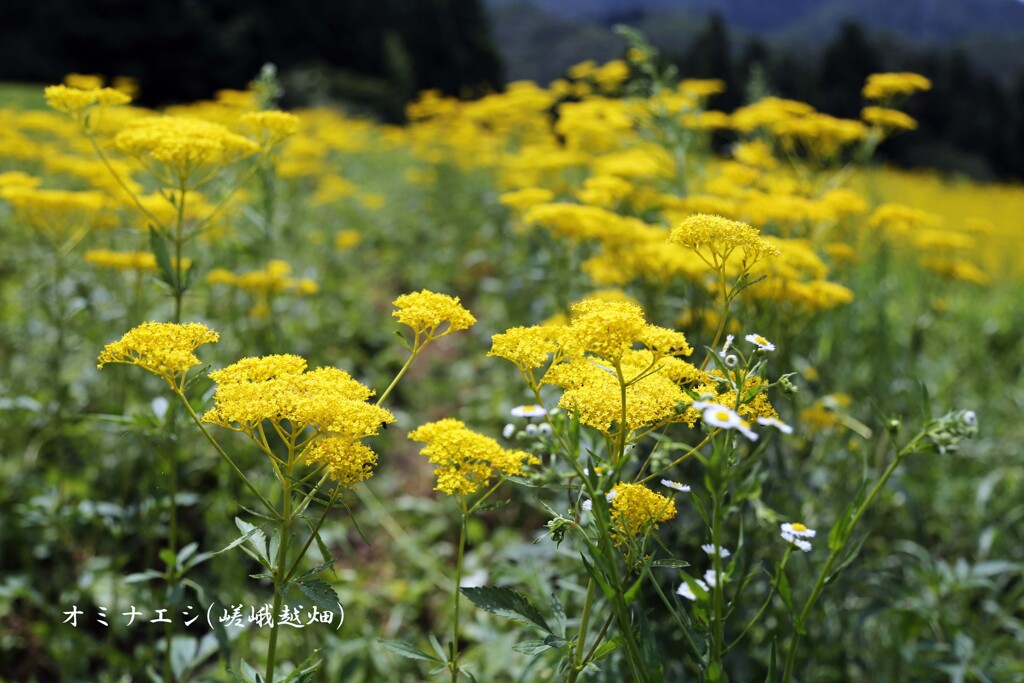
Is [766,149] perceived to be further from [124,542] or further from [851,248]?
[124,542]

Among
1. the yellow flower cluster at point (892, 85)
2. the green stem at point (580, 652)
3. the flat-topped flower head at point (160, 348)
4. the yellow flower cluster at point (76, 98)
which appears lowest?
the green stem at point (580, 652)

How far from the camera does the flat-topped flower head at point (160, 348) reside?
1.37 meters

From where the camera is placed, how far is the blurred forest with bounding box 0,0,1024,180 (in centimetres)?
2436

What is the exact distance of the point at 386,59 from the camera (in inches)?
1156

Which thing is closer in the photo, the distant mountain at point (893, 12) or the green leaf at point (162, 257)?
the green leaf at point (162, 257)

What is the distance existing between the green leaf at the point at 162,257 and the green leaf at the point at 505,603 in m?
1.15

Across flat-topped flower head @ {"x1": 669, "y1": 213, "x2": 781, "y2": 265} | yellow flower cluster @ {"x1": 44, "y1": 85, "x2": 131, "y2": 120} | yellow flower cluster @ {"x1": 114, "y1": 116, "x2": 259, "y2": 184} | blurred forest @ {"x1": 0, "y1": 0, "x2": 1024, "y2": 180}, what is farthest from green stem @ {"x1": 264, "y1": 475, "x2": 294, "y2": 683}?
blurred forest @ {"x1": 0, "y1": 0, "x2": 1024, "y2": 180}

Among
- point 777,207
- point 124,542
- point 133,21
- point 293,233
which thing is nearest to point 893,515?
point 777,207

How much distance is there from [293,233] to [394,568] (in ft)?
9.08

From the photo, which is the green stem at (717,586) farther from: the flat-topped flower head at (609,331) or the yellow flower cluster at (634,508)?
the flat-topped flower head at (609,331)

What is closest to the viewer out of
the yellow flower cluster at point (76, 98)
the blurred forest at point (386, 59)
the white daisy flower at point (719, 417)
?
the white daisy flower at point (719, 417)

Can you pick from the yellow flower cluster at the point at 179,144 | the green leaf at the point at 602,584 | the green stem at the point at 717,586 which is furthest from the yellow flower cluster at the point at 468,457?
the yellow flower cluster at the point at 179,144

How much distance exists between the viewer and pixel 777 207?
8.95 feet

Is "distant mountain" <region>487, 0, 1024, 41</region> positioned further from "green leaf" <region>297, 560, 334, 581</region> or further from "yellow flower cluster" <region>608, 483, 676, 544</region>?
"green leaf" <region>297, 560, 334, 581</region>
